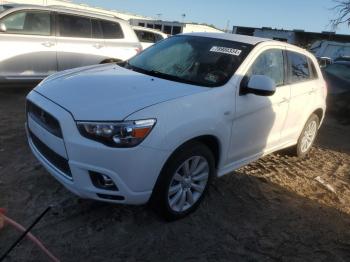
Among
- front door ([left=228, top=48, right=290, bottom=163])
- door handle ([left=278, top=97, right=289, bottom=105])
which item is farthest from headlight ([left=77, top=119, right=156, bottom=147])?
door handle ([left=278, top=97, right=289, bottom=105])

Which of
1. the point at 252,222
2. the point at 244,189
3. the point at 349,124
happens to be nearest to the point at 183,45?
the point at 244,189

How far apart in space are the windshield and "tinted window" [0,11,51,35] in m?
3.70

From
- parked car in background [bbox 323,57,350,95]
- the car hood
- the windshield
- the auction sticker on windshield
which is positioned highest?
the auction sticker on windshield

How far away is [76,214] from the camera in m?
3.93

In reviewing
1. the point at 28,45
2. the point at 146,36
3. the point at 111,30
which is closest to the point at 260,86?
the point at 28,45

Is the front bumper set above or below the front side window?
above

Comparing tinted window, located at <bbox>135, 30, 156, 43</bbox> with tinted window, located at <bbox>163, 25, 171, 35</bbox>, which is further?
tinted window, located at <bbox>163, 25, 171, 35</bbox>

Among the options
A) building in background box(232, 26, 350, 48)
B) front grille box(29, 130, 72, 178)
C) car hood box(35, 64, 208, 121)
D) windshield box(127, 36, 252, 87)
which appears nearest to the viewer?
car hood box(35, 64, 208, 121)

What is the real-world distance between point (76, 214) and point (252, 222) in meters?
1.72

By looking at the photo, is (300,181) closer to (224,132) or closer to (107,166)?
(224,132)

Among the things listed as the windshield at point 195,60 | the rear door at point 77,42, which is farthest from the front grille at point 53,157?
the rear door at point 77,42

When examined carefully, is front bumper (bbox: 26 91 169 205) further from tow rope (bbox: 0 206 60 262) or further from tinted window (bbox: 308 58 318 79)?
tinted window (bbox: 308 58 318 79)

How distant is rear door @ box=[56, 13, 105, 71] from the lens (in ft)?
27.4

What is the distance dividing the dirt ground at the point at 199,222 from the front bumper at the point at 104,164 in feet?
1.37
